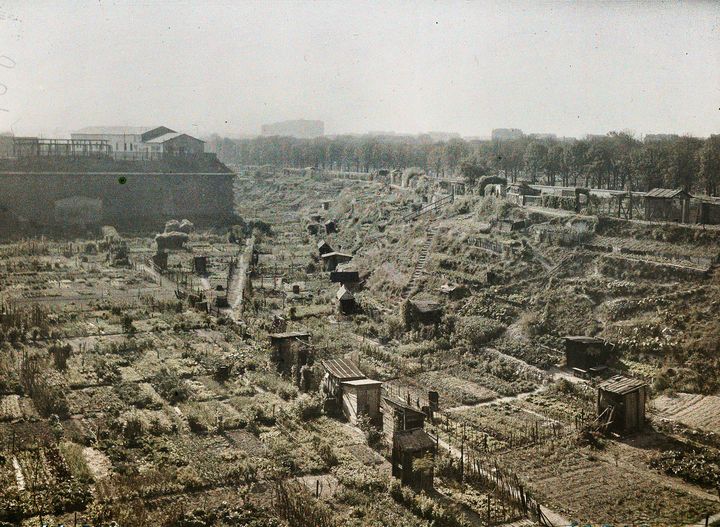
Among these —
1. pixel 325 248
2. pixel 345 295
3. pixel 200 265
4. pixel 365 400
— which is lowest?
pixel 365 400

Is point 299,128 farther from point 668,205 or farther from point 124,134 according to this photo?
point 668,205

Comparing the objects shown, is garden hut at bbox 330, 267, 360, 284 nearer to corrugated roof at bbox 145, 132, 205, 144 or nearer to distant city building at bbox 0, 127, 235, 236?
distant city building at bbox 0, 127, 235, 236

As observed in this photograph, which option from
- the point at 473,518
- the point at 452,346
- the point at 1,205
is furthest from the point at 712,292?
the point at 1,205

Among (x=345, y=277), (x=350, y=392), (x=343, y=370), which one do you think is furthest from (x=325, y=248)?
(x=350, y=392)

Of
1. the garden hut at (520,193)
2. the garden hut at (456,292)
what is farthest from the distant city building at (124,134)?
the garden hut at (456,292)

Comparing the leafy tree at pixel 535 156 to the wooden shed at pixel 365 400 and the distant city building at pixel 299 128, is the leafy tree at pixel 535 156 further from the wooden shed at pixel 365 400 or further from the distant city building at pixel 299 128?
the distant city building at pixel 299 128
